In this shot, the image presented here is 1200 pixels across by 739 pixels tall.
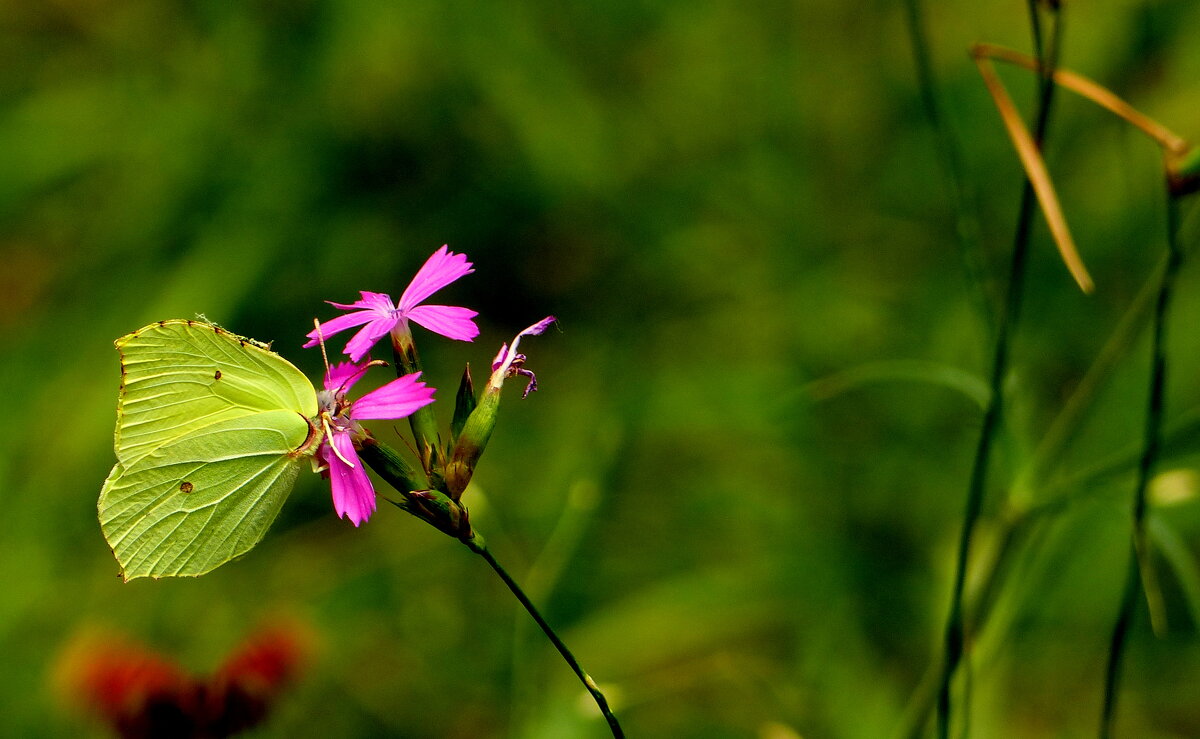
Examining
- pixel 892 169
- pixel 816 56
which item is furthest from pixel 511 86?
pixel 892 169

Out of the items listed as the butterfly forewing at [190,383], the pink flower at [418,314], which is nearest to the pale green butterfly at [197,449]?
the butterfly forewing at [190,383]

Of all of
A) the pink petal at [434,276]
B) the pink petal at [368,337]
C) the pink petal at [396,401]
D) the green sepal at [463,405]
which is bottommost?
the green sepal at [463,405]

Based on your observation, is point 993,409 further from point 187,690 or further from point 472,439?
point 187,690

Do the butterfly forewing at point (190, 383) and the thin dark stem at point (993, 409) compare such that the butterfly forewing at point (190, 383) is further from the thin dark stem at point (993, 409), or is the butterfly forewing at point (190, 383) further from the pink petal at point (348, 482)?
the thin dark stem at point (993, 409)

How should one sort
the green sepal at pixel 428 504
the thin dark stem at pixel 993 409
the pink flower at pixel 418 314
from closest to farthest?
the green sepal at pixel 428 504
the pink flower at pixel 418 314
the thin dark stem at pixel 993 409

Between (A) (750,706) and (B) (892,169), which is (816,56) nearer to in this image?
(B) (892,169)

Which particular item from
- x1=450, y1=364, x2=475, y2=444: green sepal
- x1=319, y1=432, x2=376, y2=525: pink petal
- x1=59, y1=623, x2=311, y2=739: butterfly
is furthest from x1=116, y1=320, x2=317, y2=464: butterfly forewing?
x1=59, y1=623, x2=311, y2=739: butterfly

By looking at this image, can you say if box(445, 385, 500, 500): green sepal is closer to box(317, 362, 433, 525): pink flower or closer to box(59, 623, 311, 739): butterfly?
box(317, 362, 433, 525): pink flower
